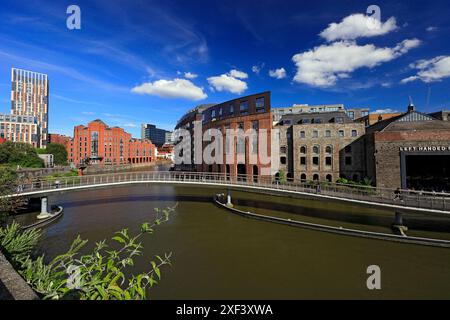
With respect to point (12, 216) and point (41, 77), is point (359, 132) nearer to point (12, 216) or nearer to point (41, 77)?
point (12, 216)

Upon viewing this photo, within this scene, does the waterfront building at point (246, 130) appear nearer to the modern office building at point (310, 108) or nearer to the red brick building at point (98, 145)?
the modern office building at point (310, 108)

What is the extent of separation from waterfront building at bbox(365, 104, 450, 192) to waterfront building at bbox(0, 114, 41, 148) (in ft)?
410

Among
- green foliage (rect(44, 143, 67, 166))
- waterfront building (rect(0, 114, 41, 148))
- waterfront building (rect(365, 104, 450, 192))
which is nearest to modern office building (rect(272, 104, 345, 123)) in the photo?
waterfront building (rect(365, 104, 450, 192))

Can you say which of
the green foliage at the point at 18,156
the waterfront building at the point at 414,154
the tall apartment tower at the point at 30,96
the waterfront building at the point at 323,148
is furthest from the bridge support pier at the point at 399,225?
the tall apartment tower at the point at 30,96

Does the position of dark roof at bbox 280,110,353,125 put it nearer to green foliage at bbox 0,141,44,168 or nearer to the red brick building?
green foliage at bbox 0,141,44,168

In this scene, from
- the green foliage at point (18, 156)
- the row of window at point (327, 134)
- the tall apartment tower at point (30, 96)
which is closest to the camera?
the row of window at point (327, 134)

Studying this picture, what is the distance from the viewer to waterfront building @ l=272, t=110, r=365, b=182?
97.2 feet

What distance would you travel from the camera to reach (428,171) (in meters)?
24.6

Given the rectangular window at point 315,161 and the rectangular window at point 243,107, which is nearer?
the rectangular window at point 315,161

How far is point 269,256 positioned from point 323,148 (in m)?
23.8

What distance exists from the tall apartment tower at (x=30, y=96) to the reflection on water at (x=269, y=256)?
133418 mm

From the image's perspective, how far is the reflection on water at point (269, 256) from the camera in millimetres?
8422

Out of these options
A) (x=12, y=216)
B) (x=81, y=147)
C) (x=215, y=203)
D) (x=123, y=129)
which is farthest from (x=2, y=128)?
(x=215, y=203)

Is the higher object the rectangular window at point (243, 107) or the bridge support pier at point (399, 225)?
the rectangular window at point (243, 107)
